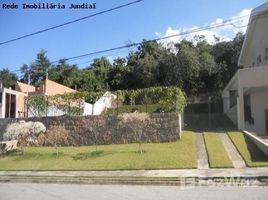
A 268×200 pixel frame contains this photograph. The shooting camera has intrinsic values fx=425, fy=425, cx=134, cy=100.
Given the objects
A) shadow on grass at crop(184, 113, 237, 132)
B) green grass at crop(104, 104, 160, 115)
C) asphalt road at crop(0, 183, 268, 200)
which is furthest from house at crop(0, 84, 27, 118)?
asphalt road at crop(0, 183, 268, 200)

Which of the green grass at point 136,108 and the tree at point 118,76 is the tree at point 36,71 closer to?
the tree at point 118,76

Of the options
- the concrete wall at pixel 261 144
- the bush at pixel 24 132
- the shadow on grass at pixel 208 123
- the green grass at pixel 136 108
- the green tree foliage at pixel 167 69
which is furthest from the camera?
the green tree foliage at pixel 167 69

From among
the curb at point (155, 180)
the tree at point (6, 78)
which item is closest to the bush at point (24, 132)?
the curb at point (155, 180)

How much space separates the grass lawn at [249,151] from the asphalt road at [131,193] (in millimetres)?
5099

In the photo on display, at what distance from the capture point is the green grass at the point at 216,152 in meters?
18.3

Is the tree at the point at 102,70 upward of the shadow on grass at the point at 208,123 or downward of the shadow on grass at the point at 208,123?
upward

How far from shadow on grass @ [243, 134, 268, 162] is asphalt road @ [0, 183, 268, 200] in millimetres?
5924

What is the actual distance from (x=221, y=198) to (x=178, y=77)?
41.3 metres

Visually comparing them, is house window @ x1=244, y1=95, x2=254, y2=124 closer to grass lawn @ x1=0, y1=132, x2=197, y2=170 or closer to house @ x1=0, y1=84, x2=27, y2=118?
grass lawn @ x1=0, y1=132, x2=197, y2=170

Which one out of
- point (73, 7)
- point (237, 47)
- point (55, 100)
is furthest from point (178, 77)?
point (73, 7)

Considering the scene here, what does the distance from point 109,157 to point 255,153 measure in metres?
7.21

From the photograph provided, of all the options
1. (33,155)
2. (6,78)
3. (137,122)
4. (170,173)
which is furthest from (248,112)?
(6,78)

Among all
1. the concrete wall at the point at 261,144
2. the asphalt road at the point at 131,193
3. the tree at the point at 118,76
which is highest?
Result: the tree at the point at 118,76

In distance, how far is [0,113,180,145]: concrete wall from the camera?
25797 mm
